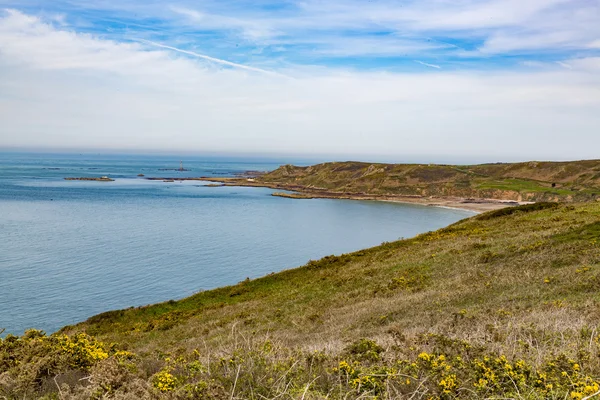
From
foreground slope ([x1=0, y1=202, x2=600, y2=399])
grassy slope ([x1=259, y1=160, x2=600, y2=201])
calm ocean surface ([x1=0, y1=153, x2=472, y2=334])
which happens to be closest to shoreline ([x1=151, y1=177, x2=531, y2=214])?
grassy slope ([x1=259, y1=160, x2=600, y2=201])

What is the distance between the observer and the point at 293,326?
1934 cm

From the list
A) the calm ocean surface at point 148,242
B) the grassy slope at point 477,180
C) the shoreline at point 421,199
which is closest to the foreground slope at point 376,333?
the calm ocean surface at point 148,242

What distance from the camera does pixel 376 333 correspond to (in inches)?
→ 528

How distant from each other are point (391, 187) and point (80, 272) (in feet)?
407

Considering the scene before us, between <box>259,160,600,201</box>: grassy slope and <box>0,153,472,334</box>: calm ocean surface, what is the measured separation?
2883 centimetres

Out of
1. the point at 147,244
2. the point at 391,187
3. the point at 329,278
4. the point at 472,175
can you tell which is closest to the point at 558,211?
the point at 329,278

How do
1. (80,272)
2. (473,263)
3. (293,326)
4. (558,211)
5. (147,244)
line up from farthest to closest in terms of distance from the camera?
1. (147,244)
2. (80,272)
3. (558,211)
4. (473,263)
5. (293,326)

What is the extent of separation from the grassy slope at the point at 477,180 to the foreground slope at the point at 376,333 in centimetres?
9116

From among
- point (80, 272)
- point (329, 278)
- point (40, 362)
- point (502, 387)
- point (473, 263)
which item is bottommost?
point (80, 272)

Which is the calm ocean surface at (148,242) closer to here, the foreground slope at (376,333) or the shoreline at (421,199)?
the foreground slope at (376,333)

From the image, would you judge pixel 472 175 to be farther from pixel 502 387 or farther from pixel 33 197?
pixel 502 387

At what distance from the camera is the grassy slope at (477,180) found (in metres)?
119

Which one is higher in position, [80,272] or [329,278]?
[329,278]

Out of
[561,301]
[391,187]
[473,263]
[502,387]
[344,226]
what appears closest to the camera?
[502,387]
